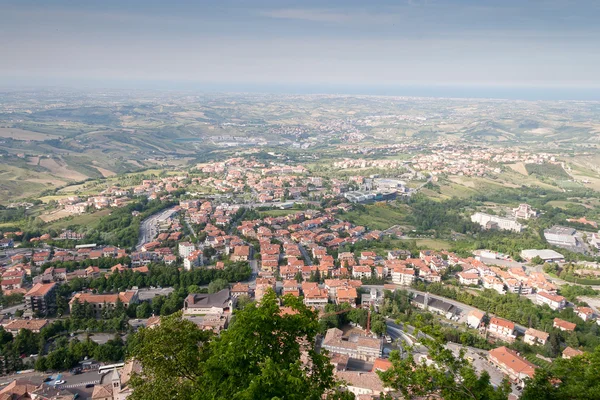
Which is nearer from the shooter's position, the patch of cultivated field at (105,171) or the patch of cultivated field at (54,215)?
the patch of cultivated field at (54,215)

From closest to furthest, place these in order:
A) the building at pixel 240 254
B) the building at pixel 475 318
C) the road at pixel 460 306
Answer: the building at pixel 475 318, the road at pixel 460 306, the building at pixel 240 254

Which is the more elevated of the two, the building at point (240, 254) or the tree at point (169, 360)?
the tree at point (169, 360)

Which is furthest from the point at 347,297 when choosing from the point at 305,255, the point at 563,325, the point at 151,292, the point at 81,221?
the point at 81,221

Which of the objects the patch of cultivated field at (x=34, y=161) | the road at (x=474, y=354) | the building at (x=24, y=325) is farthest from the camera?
the patch of cultivated field at (x=34, y=161)

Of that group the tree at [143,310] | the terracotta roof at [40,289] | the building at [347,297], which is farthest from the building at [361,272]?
the terracotta roof at [40,289]

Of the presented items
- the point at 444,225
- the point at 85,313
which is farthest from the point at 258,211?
the point at 85,313

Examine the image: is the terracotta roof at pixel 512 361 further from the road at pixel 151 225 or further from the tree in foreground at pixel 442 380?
the road at pixel 151 225
